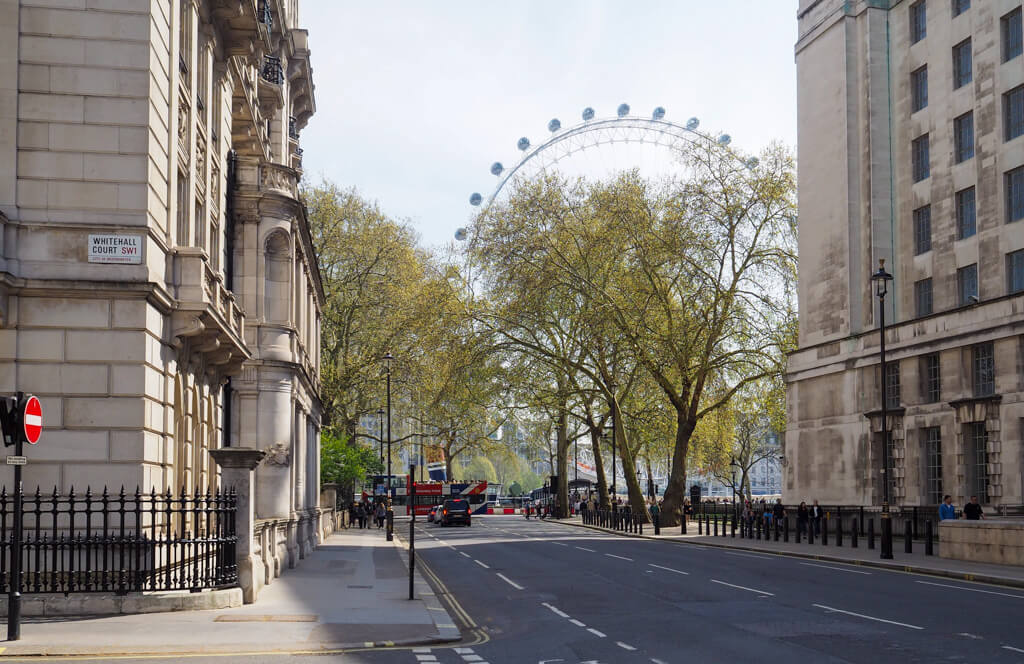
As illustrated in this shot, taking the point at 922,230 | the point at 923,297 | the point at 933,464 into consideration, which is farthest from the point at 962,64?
the point at 933,464

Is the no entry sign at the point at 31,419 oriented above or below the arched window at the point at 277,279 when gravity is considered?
below

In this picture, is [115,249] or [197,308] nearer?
[115,249]

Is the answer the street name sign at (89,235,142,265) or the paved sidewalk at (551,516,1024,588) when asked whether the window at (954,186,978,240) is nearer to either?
the paved sidewalk at (551,516,1024,588)

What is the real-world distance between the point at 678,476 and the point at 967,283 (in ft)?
67.1

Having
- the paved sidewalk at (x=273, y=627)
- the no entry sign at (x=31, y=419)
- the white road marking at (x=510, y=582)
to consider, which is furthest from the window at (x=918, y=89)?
the no entry sign at (x=31, y=419)

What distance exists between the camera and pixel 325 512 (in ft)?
180

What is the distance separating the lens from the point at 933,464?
→ 146ft

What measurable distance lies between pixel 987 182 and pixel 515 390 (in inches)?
1203

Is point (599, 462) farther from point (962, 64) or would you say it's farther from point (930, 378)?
point (962, 64)

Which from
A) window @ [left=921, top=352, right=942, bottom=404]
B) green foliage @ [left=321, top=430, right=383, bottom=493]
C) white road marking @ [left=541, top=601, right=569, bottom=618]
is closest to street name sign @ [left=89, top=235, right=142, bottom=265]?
white road marking @ [left=541, top=601, right=569, bottom=618]

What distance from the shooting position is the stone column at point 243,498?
69.0 feet

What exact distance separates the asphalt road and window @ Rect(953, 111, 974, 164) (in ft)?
64.0

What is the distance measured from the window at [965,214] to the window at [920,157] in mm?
2790

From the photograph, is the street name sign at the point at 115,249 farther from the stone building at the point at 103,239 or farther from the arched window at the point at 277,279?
the arched window at the point at 277,279
